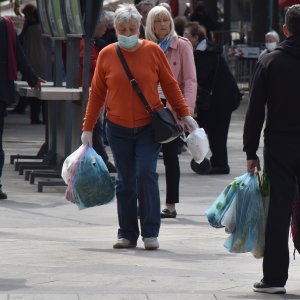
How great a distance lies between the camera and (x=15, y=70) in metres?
11.9

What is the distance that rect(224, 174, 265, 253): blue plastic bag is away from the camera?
24.6ft

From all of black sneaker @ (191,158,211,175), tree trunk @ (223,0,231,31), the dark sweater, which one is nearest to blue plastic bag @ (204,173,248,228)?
the dark sweater

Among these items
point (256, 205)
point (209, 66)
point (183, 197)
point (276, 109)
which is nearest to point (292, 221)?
point (256, 205)

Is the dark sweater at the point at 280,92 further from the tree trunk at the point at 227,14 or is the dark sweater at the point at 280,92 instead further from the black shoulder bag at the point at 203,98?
the tree trunk at the point at 227,14

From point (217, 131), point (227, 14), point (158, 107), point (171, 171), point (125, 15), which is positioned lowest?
point (227, 14)

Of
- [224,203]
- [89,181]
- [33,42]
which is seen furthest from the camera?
[33,42]

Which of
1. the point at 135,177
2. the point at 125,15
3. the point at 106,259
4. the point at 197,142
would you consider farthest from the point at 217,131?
the point at 106,259

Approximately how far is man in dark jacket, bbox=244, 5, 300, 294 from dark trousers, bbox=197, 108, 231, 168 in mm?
6967

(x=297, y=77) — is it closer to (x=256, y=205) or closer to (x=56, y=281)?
(x=256, y=205)

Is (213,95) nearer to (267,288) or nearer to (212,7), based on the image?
(267,288)

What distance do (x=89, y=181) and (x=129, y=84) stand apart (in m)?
0.79

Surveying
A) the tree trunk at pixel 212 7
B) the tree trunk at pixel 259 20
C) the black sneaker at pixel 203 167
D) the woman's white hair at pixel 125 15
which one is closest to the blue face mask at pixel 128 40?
the woman's white hair at pixel 125 15

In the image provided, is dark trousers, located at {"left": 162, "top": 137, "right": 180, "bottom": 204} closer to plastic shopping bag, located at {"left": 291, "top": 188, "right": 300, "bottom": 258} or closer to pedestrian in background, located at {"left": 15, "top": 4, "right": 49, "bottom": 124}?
plastic shopping bag, located at {"left": 291, "top": 188, "right": 300, "bottom": 258}

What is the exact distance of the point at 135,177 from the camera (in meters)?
9.09
